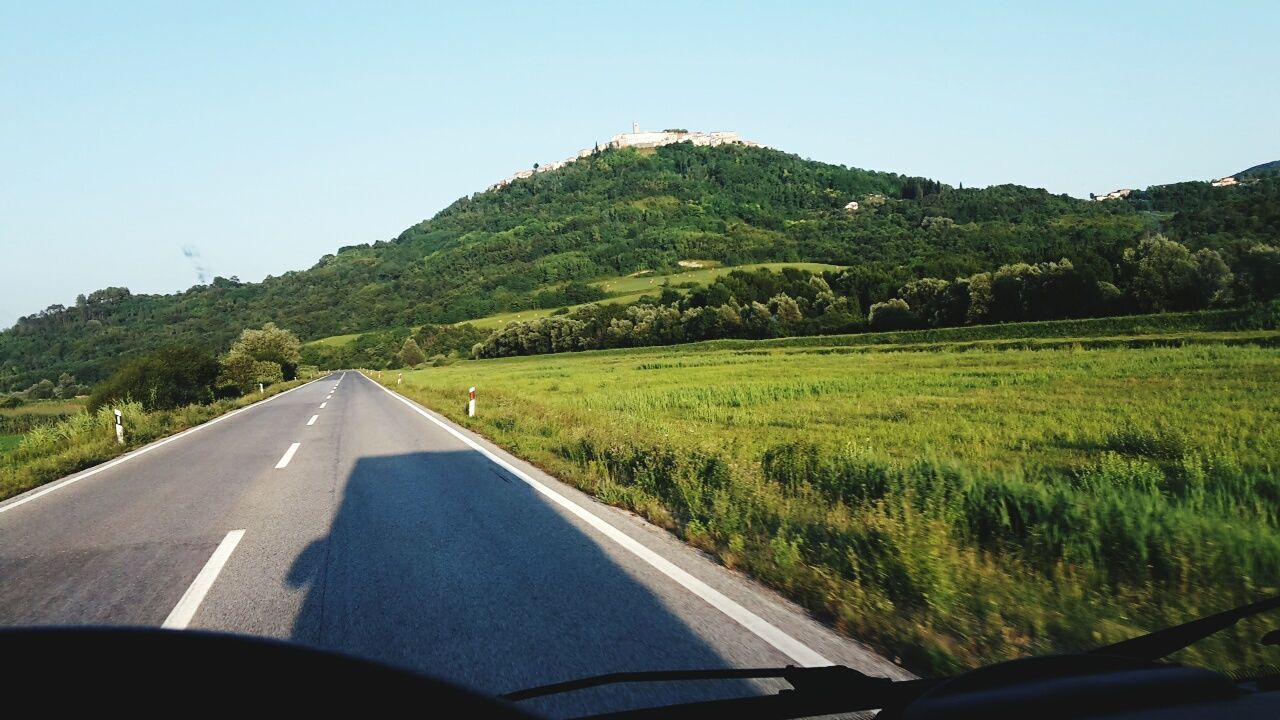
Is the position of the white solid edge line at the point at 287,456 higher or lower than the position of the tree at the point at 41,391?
lower

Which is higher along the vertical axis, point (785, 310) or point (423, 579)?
point (785, 310)

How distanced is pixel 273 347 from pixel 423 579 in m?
73.3

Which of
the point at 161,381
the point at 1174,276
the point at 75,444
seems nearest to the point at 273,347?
the point at 161,381

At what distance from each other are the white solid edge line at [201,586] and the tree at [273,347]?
193 ft

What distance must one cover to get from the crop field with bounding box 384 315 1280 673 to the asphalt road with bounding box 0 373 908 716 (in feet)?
1.84

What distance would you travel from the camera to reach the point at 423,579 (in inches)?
180

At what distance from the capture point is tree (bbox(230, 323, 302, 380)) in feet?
205

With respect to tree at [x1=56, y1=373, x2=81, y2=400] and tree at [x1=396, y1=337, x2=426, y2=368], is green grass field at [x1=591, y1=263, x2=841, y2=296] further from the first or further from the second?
tree at [x1=56, y1=373, x2=81, y2=400]

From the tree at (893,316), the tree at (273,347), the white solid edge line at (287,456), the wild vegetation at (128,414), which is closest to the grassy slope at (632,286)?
the tree at (273,347)

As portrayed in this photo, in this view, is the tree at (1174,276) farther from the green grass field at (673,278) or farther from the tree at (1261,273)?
the green grass field at (673,278)

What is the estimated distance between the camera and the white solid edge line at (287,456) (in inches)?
400

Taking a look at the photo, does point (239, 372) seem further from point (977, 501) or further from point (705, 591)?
point (977, 501)

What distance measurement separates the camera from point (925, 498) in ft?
20.4

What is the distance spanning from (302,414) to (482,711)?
22.2 metres
